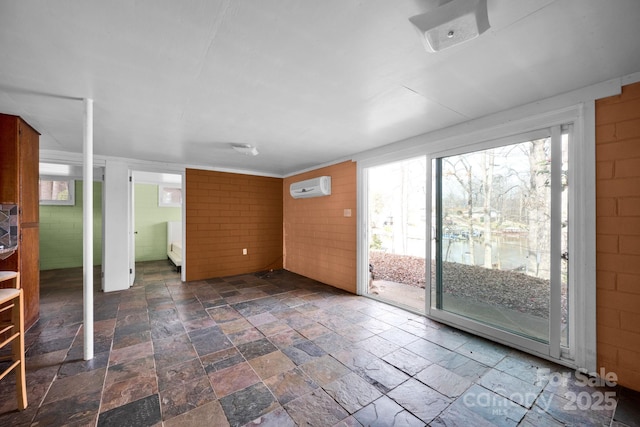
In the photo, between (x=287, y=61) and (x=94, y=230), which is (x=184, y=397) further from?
(x=94, y=230)

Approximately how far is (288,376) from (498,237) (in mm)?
2385

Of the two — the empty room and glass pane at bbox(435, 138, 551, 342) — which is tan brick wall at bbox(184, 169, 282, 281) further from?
glass pane at bbox(435, 138, 551, 342)

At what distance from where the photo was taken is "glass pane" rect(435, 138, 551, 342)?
2266 mm

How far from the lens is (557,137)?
209cm

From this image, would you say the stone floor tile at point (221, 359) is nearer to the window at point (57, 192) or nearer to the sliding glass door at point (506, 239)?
the sliding glass door at point (506, 239)

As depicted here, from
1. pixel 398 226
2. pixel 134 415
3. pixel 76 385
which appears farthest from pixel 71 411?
pixel 398 226

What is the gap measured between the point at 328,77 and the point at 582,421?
2738 millimetres

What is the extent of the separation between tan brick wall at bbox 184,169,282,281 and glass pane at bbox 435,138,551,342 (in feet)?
12.5

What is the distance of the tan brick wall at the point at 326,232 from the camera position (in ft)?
13.6

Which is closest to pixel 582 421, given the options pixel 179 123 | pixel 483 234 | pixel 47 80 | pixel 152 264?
pixel 483 234

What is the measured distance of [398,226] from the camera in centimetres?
733

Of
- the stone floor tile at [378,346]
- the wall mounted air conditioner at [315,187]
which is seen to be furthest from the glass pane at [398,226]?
the stone floor tile at [378,346]

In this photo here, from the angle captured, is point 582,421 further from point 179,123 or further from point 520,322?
point 179,123

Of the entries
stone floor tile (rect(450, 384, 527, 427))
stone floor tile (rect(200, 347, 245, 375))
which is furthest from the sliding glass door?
stone floor tile (rect(200, 347, 245, 375))
